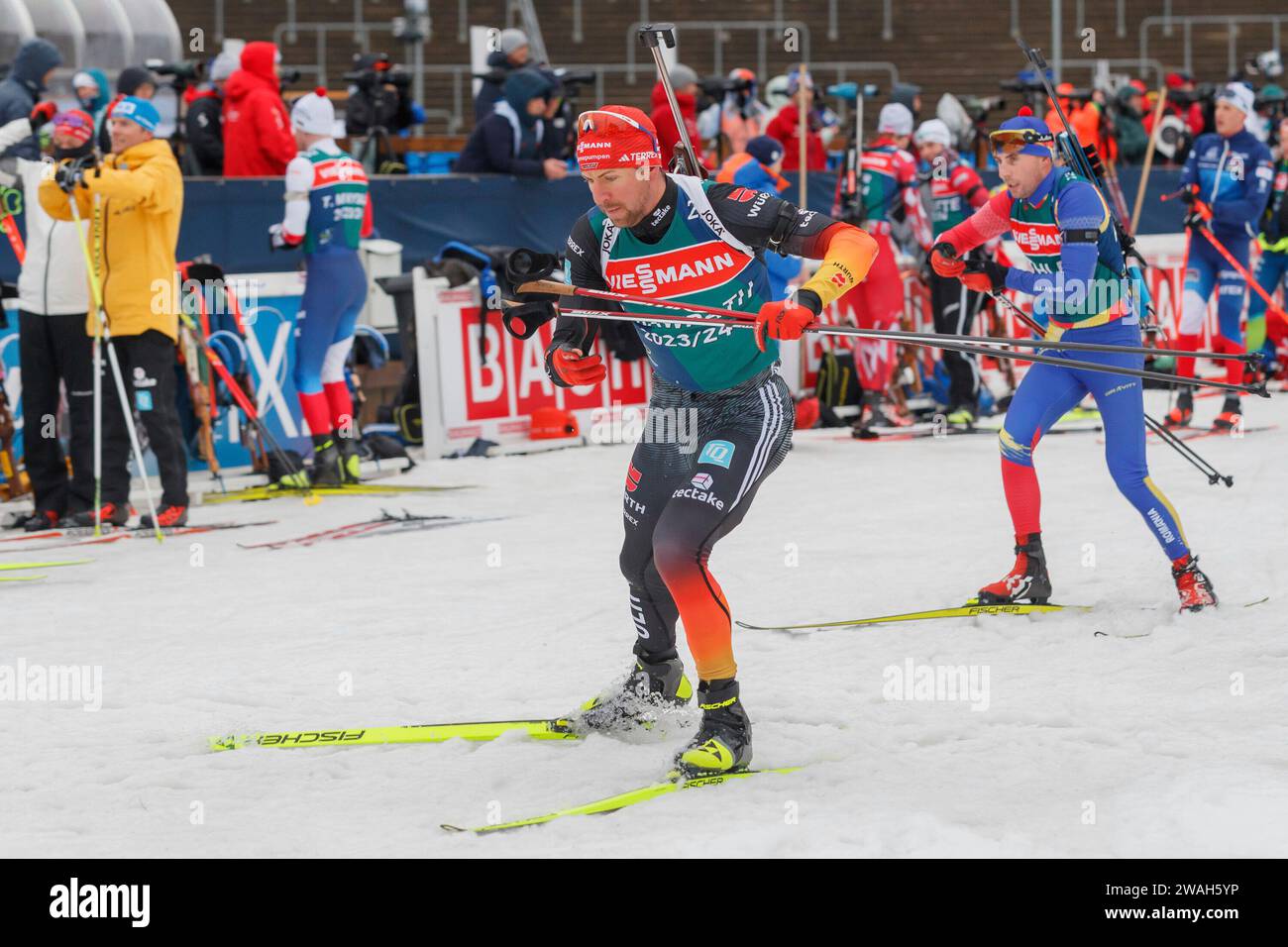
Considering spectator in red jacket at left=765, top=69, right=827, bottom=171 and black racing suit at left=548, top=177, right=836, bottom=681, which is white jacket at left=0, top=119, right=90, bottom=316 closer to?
black racing suit at left=548, top=177, right=836, bottom=681

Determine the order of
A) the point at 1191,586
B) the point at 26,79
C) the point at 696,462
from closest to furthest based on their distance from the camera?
the point at 696,462 → the point at 1191,586 → the point at 26,79

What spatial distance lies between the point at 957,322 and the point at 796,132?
3.17 m

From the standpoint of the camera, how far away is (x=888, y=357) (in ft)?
43.2

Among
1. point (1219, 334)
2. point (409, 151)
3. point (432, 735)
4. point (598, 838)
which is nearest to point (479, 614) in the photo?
point (432, 735)

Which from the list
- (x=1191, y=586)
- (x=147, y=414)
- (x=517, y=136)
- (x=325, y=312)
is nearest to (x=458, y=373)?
(x=325, y=312)

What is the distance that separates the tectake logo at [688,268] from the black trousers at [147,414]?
4788 millimetres

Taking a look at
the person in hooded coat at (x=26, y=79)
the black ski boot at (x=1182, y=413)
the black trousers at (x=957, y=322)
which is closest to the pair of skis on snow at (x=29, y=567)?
the person in hooded coat at (x=26, y=79)

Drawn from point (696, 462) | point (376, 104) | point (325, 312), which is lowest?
point (696, 462)

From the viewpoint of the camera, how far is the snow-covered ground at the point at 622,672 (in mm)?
4469

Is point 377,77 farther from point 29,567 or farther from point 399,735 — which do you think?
point 399,735

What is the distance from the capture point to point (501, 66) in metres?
14.0

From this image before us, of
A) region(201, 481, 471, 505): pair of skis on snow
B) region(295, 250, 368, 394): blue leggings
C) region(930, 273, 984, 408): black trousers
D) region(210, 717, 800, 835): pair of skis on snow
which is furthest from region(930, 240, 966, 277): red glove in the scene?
region(930, 273, 984, 408): black trousers

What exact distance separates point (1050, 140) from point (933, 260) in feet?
2.39
